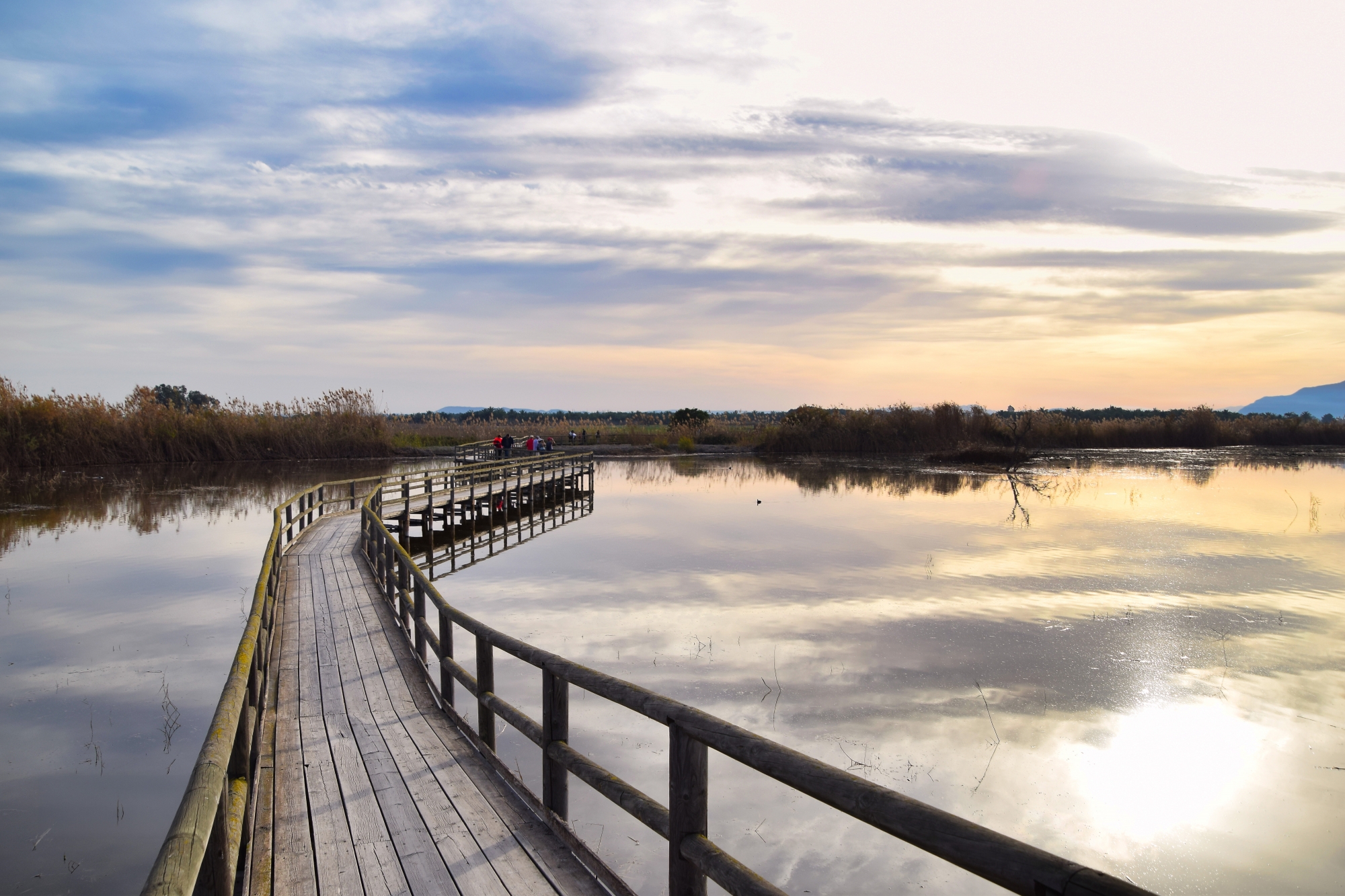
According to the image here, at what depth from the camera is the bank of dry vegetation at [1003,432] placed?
48688 mm

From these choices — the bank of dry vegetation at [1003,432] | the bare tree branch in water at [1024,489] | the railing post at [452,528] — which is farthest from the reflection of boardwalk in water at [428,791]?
the bank of dry vegetation at [1003,432]

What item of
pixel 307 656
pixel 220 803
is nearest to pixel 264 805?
pixel 220 803

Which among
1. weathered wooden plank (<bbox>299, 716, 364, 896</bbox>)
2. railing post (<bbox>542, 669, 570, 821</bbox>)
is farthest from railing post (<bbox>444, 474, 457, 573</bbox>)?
railing post (<bbox>542, 669, 570, 821</bbox>)

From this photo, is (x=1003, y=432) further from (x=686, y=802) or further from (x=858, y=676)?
(x=686, y=802)

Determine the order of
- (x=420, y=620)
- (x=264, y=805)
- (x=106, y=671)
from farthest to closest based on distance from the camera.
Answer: (x=106, y=671) < (x=420, y=620) < (x=264, y=805)

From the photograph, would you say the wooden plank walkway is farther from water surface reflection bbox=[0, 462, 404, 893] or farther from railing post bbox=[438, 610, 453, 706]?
water surface reflection bbox=[0, 462, 404, 893]

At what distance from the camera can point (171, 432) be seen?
39.4 meters

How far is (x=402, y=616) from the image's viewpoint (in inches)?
395

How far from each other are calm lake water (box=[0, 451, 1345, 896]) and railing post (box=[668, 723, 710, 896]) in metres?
2.53

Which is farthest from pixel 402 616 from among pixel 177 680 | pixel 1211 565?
pixel 1211 565

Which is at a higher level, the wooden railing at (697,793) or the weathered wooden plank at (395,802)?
the wooden railing at (697,793)

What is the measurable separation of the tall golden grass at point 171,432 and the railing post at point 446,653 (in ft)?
124

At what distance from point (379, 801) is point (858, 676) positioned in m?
6.06

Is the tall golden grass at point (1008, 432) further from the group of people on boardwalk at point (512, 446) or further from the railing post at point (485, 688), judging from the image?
the railing post at point (485, 688)
